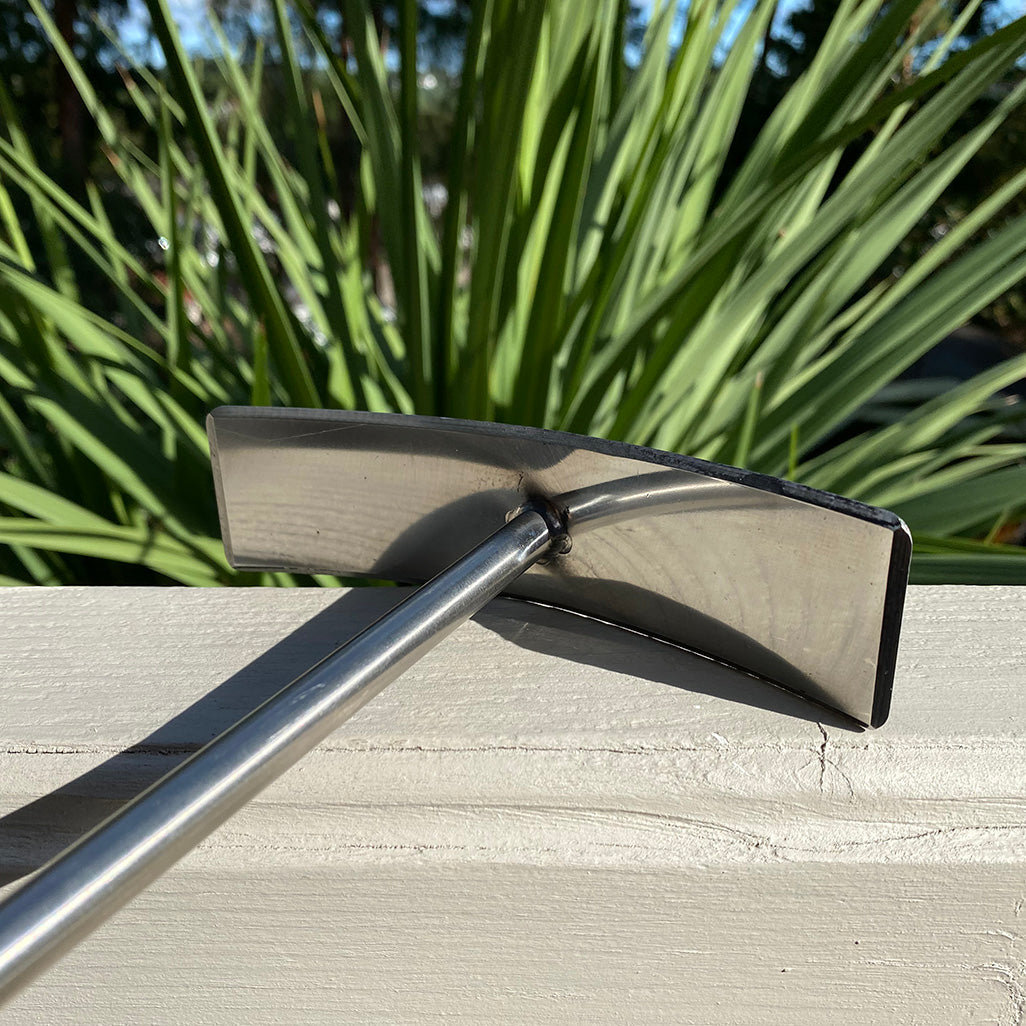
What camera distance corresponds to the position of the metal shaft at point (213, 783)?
0.21 meters

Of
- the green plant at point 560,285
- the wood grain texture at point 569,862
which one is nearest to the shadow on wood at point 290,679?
the wood grain texture at point 569,862

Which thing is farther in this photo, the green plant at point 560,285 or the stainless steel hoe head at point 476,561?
Result: the green plant at point 560,285

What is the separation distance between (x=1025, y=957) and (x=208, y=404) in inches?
25.0

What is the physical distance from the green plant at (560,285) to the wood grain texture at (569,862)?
A: 0.69 feet

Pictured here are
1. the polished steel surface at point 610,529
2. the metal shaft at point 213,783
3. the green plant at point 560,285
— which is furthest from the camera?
the green plant at point 560,285

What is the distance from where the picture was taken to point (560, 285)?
63 cm

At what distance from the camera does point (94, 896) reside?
8.6 inches

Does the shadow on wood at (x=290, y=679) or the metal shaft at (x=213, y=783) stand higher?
the metal shaft at (x=213, y=783)

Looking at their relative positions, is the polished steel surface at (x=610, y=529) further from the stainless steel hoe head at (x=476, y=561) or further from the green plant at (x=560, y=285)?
the green plant at (x=560, y=285)

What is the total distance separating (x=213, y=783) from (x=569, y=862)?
0.15 metres

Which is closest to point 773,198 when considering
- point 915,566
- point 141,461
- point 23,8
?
point 915,566

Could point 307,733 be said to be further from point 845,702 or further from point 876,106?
point 876,106

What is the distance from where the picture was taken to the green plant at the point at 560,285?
21.7 inches

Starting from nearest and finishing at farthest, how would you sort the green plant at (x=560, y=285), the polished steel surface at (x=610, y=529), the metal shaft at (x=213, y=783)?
the metal shaft at (x=213, y=783)
the polished steel surface at (x=610, y=529)
the green plant at (x=560, y=285)
